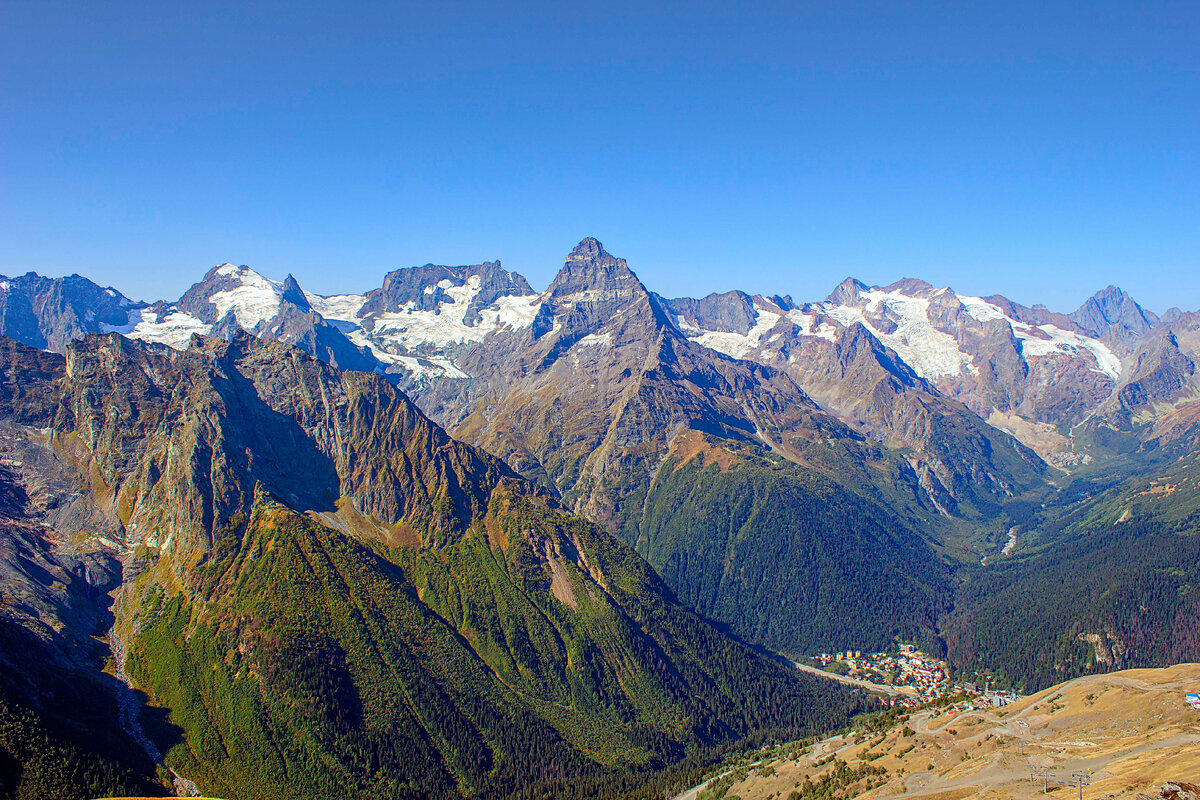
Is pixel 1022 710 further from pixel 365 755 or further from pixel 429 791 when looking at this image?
pixel 365 755

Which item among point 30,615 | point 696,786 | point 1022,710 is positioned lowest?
point 696,786

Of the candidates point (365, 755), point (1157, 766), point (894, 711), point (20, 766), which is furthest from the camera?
point (365, 755)

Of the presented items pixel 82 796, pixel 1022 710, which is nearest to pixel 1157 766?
pixel 1022 710

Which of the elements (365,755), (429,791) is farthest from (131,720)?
(429,791)

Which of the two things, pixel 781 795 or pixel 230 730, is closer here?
pixel 781 795

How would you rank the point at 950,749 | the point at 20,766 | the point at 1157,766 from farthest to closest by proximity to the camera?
the point at 20,766 → the point at 950,749 → the point at 1157,766

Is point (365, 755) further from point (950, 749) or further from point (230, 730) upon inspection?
point (950, 749)

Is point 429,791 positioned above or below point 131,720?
below
